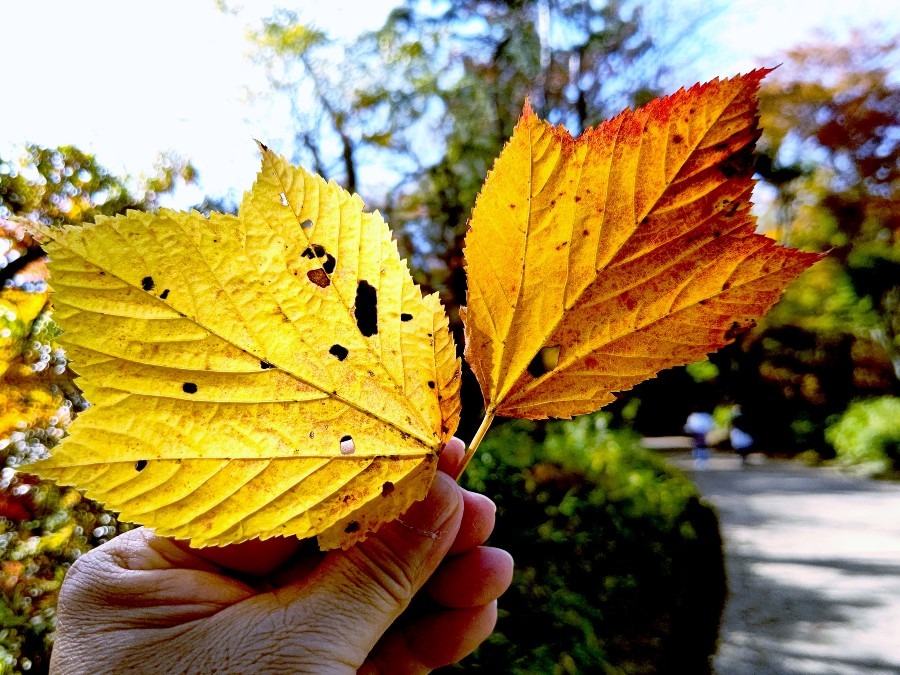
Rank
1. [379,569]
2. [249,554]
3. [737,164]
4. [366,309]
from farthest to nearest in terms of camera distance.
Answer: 1. [249,554]
2. [379,569]
3. [366,309]
4. [737,164]

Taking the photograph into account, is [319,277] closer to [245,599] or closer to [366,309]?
[366,309]

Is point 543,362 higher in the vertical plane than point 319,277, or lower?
lower

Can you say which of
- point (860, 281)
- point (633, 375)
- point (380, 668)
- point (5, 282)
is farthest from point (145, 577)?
point (860, 281)

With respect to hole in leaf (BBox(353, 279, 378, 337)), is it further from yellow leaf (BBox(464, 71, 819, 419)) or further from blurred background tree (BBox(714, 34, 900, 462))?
blurred background tree (BBox(714, 34, 900, 462))

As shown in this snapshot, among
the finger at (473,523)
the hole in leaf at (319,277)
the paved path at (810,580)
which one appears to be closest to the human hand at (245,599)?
the finger at (473,523)

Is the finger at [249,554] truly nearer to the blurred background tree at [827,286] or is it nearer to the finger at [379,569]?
the finger at [379,569]

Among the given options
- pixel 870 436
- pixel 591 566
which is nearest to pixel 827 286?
pixel 870 436

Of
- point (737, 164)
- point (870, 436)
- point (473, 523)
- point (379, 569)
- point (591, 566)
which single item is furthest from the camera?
point (870, 436)

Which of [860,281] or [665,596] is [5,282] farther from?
[860,281]
